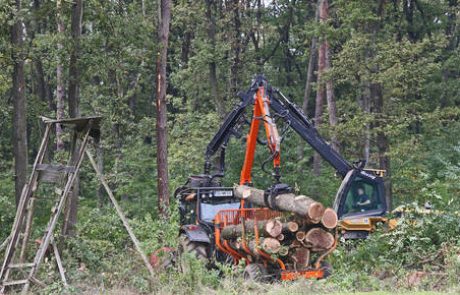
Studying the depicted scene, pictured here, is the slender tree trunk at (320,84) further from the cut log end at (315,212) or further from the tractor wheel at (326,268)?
the cut log end at (315,212)

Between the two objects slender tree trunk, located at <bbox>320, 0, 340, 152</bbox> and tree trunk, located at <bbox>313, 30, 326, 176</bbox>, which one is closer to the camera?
slender tree trunk, located at <bbox>320, 0, 340, 152</bbox>

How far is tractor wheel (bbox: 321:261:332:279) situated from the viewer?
12.1m

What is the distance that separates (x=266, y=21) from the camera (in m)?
34.5

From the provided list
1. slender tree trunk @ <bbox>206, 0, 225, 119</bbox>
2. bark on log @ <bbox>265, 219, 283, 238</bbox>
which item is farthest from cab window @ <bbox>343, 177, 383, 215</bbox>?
slender tree trunk @ <bbox>206, 0, 225, 119</bbox>

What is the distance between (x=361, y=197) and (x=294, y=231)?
391cm

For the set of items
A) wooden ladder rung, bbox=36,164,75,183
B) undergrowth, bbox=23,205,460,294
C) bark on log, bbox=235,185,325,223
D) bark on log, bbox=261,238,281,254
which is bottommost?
undergrowth, bbox=23,205,460,294

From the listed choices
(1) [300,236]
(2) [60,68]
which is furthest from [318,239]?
(2) [60,68]

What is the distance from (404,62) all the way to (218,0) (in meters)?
12.1

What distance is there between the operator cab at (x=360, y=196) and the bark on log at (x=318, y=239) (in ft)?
9.65

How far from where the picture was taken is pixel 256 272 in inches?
477

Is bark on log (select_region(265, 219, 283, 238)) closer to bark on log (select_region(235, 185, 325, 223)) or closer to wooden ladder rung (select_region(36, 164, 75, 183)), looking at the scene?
bark on log (select_region(235, 185, 325, 223))

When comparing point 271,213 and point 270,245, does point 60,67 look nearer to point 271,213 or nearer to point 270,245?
point 271,213

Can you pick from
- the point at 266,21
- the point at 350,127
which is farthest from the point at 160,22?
the point at 266,21

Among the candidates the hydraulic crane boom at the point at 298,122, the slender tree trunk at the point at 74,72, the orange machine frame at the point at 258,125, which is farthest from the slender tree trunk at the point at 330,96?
the slender tree trunk at the point at 74,72
